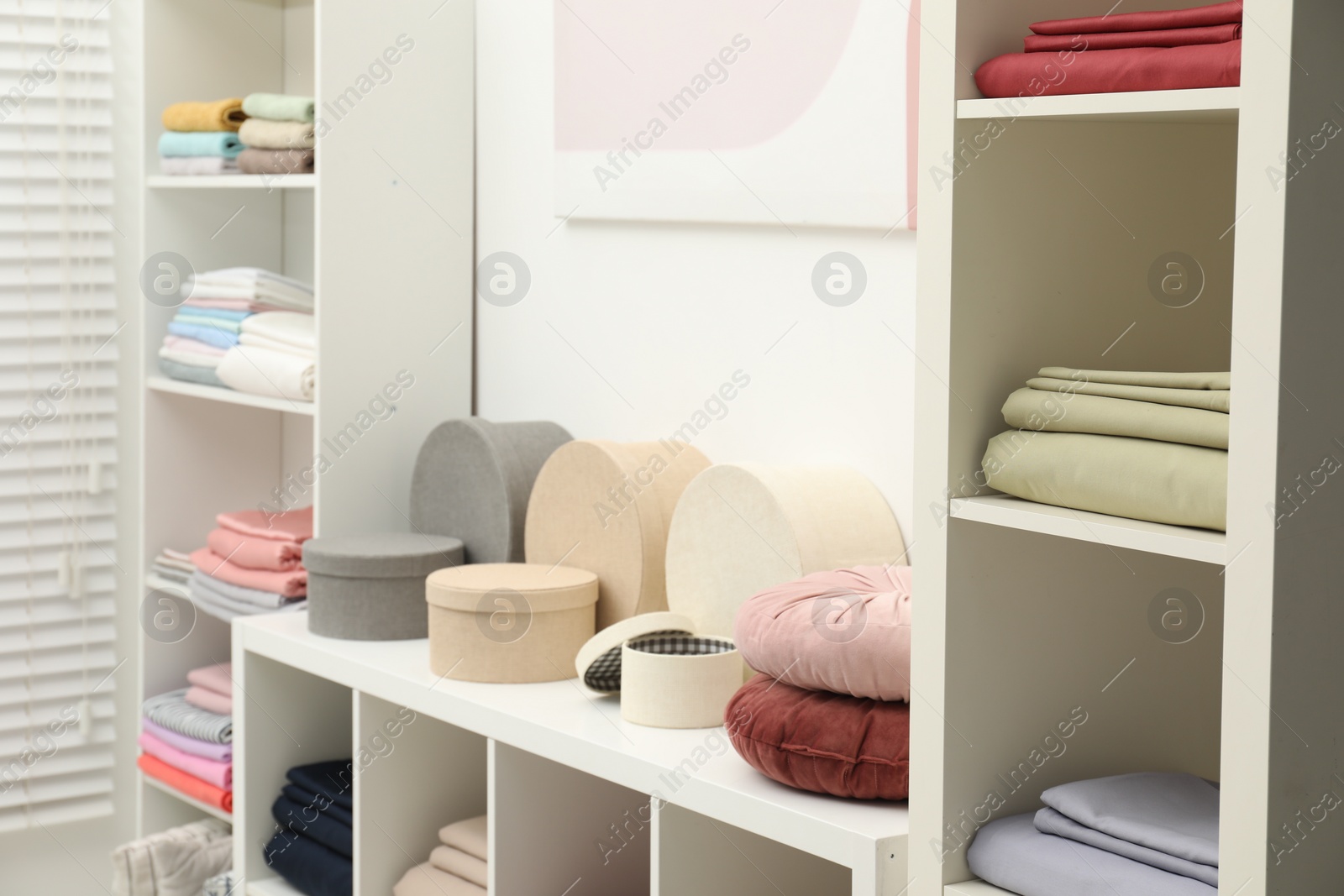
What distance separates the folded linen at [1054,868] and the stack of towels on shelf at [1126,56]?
0.61 metres

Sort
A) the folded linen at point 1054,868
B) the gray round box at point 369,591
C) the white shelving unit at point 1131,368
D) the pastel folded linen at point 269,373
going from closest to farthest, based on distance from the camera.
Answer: the white shelving unit at point 1131,368 < the folded linen at point 1054,868 < the gray round box at point 369,591 < the pastel folded linen at point 269,373

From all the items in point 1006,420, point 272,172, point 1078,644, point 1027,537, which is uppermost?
point 272,172

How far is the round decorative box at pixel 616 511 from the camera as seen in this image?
6.05 ft

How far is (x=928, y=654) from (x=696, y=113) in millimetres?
996

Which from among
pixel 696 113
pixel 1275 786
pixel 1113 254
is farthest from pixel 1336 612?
pixel 696 113

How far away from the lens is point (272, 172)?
2.31 meters

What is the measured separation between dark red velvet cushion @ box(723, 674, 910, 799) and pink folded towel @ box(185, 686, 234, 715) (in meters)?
1.36

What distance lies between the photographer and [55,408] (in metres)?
2.61

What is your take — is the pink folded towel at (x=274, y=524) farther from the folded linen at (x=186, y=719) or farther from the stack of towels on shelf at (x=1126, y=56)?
the stack of towels on shelf at (x=1126, y=56)

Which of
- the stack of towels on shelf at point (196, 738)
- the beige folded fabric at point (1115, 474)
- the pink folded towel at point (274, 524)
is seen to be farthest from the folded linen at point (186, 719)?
the beige folded fabric at point (1115, 474)

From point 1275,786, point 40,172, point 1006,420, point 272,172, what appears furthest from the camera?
point 40,172

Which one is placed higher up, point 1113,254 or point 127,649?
point 1113,254

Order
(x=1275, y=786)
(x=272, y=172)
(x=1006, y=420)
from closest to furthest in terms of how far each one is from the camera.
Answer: (x=1275, y=786), (x=1006, y=420), (x=272, y=172)

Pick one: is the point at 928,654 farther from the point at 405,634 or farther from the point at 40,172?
the point at 40,172
